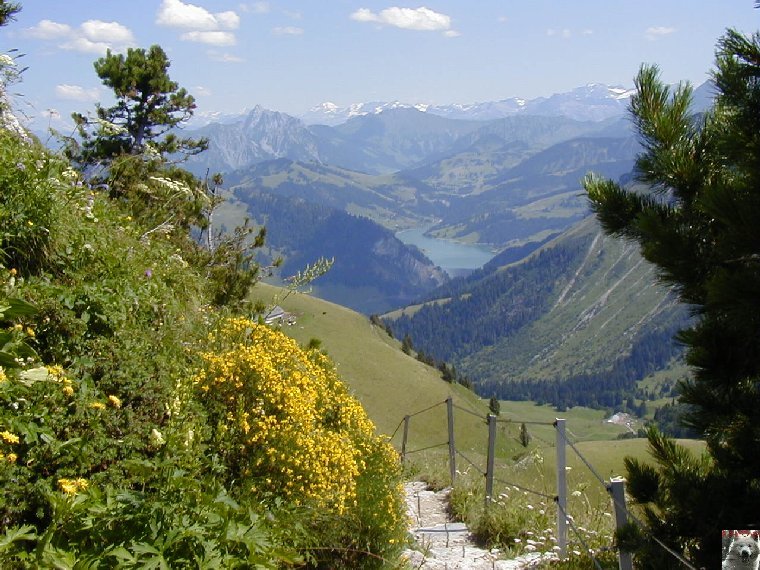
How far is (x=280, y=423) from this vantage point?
255 inches

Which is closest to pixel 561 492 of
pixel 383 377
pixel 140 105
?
pixel 140 105

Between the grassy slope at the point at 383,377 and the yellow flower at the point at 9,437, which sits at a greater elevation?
the yellow flower at the point at 9,437

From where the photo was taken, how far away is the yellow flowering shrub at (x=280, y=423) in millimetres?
6035

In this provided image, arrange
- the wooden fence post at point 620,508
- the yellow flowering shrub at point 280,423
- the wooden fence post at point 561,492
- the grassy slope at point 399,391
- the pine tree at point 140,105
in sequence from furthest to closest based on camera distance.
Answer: the grassy slope at point 399,391 → the pine tree at point 140,105 → the wooden fence post at point 561,492 → the yellow flowering shrub at point 280,423 → the wooden fence post at point 620,508

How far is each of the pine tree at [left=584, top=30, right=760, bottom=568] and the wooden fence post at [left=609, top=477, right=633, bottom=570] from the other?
283 mm

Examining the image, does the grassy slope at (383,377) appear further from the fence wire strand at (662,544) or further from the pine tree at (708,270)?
the pine tree at (708,270)

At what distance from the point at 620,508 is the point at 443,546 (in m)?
3.54

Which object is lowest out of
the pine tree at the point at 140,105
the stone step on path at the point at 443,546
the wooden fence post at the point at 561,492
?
the stone step on path at the point at 443,546

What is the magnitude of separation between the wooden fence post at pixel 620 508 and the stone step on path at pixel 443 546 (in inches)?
77.7

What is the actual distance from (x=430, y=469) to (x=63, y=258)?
890 cm

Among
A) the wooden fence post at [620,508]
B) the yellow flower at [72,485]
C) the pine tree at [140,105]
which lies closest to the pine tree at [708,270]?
the wooden fence post at [620,508]

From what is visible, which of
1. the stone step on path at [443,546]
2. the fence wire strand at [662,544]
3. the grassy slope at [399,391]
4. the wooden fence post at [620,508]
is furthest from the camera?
the grassy slope at [399,391]

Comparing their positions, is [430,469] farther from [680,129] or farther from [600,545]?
[680,129]

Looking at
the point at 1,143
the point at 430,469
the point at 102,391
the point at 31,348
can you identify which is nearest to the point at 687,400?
the point at 102,391
